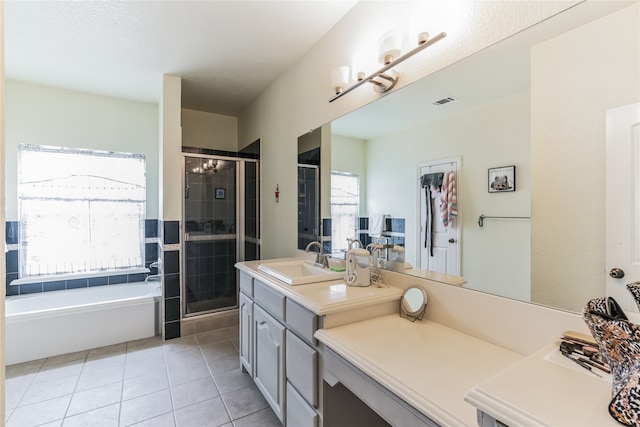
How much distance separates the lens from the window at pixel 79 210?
9.97ft

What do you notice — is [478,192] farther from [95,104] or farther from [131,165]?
[95,104]

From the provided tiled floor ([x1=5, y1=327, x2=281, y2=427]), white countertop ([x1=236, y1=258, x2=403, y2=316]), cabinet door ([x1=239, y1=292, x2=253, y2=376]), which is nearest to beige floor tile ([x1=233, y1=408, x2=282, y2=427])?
tiled floor ([x1=5, y1=327, x2=281, y2=427])

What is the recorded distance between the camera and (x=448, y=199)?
1.36 meters

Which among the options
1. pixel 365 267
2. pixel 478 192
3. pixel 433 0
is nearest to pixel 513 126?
pixel 478 192

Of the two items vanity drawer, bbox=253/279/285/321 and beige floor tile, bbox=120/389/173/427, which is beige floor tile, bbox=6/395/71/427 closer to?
beige floor tile, bbox=120/389/173/427

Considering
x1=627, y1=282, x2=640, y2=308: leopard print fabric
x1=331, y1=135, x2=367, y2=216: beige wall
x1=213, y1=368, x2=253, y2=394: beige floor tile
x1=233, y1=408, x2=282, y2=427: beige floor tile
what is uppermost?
x1=331, y1=135, x2=367, y2=216: beige wall

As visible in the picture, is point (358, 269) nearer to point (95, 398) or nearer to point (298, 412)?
point (298, 412)

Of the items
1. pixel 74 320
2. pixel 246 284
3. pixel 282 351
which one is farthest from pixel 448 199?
pixel 74 320

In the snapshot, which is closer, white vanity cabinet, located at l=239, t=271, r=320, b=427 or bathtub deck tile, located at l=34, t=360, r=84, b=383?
white vanity cabinet, located at l=239, t=271, r=320, b=427

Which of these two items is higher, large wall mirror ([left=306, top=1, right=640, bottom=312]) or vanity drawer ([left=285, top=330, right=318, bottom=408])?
large wall mirror ([left=306, top=1, right=640, bottom=312])

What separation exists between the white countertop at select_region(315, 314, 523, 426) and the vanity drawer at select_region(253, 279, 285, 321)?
449 mm

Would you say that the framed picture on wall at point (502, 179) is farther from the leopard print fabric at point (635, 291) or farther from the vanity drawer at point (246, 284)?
the vanity drawer at point (246, 284)

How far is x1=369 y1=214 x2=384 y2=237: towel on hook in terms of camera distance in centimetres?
170

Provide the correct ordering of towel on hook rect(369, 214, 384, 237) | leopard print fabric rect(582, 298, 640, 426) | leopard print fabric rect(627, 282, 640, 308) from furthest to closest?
towel on hook rect(369, 214, 384, 237)
leopard print fabric rect(627, 282, 640, 308)
leopard print fabric rect(582, 298, 640, 426)
